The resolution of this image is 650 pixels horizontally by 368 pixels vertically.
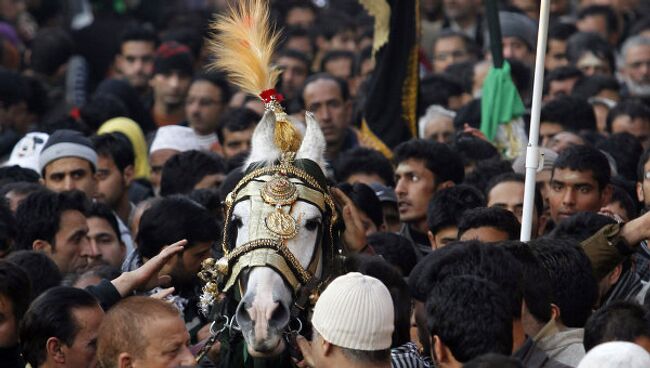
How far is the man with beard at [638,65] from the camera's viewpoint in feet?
55.1

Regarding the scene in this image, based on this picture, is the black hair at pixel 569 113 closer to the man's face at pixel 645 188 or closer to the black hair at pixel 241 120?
the black hair at pixel 241 120

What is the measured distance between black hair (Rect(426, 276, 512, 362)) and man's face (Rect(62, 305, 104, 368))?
1704 mm

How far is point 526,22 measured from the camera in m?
18.1

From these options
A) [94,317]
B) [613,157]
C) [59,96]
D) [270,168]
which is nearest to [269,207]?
[270,168]

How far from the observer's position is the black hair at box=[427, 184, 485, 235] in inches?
422

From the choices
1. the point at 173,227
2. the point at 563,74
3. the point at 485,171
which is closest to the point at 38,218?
the point at 173,227

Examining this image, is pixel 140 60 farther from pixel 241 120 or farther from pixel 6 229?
pixel 6 229

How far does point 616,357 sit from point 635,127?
8.64 meters

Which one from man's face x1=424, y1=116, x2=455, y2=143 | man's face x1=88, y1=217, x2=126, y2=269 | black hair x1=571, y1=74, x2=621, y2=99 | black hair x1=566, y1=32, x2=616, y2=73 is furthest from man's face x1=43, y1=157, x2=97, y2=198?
black hair x1=566, y1=32, x2=616, y2=73

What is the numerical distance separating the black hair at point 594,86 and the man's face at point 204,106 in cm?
355

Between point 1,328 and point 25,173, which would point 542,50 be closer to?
point 1,328

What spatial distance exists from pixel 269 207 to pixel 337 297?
1.35m

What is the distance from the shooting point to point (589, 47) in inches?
691

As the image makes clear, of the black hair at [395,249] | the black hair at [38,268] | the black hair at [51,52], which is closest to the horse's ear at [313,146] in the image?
the black hair at [395,249]
